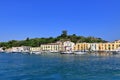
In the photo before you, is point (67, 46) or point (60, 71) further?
point (67, 46)

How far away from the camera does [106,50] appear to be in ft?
564

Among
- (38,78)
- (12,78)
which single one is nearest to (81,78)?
(38,78)

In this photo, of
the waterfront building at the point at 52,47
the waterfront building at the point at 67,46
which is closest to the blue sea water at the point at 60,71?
the waterfront building at the point at 67,46

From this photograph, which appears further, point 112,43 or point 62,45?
point 62,45

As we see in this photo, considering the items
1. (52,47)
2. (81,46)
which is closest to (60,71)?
(81,46)

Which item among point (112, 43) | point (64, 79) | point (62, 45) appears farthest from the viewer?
point (62, 45)

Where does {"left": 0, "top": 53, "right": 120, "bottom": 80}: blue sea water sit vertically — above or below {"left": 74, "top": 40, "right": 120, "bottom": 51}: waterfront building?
below

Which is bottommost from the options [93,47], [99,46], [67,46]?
[93,47]

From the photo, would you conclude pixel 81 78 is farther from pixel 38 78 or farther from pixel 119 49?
pixel 119 49

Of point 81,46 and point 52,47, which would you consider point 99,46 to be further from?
point 52,47

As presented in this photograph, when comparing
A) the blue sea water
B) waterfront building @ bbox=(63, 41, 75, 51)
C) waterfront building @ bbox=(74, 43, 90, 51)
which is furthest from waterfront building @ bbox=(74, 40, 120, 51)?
the blue sea water

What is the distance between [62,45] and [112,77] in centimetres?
14704

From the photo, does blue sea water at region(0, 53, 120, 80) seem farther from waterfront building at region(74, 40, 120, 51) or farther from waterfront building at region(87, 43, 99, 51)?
waterfront building at region(87, 43, 99, 51)

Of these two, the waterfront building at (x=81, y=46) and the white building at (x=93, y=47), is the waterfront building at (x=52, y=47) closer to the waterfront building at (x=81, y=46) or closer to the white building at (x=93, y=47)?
the waterfront building at (x=81, y=46)
